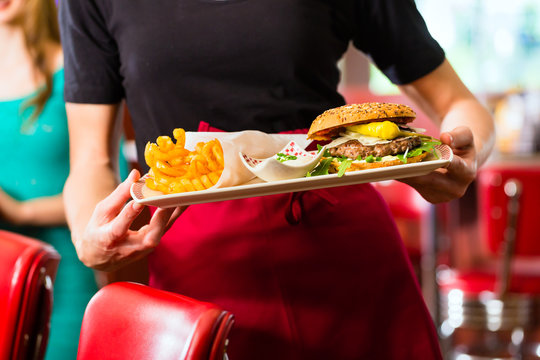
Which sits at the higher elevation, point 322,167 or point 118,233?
point 322,167

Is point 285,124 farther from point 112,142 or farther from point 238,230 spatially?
point 112,142

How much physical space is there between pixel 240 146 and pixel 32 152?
1085mm

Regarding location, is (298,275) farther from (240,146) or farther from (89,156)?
(89,156)

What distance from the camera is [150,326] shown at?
0.82 metres

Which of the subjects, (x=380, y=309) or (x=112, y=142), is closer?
(x=380, y=309)

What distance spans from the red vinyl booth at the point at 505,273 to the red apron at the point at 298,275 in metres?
1.82

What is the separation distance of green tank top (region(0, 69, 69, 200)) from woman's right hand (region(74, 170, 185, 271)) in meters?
0.88

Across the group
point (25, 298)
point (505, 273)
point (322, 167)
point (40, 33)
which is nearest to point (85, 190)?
point (25, 298)

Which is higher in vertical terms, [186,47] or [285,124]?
[186,47]

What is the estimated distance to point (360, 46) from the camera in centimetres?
125

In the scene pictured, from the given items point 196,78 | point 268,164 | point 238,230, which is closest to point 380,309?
point 238,230

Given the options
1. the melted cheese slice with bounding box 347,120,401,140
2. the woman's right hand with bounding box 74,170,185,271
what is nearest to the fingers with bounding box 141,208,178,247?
the woman's right hand with bounding box 74,170,185,271

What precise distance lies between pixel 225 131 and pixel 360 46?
33cm

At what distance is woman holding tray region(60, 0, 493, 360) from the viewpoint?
41.9 inches
